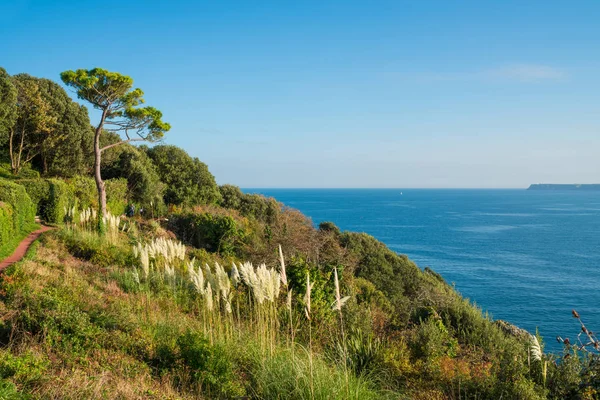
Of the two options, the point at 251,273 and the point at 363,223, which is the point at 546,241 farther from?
the point at 251,273

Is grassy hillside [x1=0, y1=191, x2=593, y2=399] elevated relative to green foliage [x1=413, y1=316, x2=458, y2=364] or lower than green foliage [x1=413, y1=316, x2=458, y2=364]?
elevated

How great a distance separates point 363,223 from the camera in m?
89.6

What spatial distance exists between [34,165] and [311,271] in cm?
2790

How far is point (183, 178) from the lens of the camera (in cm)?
3675

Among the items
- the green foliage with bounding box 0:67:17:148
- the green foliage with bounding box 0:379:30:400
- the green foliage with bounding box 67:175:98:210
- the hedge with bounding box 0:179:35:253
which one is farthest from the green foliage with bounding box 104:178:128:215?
the green foliage with bounding box 0:379:30:400

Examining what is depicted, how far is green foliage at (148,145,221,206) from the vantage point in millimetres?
36031

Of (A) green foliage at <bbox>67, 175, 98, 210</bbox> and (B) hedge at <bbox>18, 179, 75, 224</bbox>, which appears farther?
(A) green foliage at <bbox>67, 175, 98, 210</bbox>

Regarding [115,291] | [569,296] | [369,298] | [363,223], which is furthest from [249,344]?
[363,223]

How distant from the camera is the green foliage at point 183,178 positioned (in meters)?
36.0

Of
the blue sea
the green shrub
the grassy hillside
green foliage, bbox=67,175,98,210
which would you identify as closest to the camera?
the grassy hillside

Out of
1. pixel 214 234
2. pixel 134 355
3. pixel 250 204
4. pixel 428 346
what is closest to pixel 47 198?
pixel 214 234

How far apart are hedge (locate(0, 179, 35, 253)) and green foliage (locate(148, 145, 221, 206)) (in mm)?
16989

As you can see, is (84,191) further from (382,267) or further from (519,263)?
(519,263)

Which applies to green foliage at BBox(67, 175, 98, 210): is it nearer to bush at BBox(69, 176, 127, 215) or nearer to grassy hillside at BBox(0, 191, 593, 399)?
bush at BBox(69, 176, 127, 215)
